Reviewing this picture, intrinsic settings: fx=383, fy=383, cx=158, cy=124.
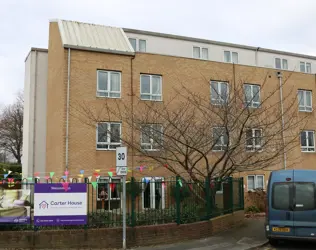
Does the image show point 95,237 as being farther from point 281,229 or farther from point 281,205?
point 281,205

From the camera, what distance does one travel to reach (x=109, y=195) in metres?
11.1

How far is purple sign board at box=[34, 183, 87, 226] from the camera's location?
1026 centimetres

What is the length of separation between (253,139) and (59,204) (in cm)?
788

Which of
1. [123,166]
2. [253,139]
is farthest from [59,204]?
[253,139]

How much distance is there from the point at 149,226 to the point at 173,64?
37.6ft

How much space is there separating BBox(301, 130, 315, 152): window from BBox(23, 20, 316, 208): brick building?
2.3 inches

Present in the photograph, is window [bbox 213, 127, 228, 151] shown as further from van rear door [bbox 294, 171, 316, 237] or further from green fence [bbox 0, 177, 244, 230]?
van rear door [bbox 294, 171, 316, 237]

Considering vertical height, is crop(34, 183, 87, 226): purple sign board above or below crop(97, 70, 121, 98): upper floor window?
below

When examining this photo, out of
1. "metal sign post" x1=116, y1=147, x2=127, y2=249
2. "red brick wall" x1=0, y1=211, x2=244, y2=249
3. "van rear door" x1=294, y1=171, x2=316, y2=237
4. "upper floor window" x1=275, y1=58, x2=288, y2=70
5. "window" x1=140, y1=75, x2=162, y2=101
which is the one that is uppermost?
"upper floor window" x1=275, y1=58, x2=288, y2=70

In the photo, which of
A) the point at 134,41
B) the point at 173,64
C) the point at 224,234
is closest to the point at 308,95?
the point at 173,64

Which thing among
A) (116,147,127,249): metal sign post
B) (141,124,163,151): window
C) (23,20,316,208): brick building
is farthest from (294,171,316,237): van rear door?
(141,124,163,151): window

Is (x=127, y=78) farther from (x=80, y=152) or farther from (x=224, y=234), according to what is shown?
(x=224, y=234)

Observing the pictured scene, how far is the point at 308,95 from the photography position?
979 inches

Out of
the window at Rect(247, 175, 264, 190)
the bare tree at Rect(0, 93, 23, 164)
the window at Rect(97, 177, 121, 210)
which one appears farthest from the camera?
the bare tree at Rect(0, 93, 23, 164)
